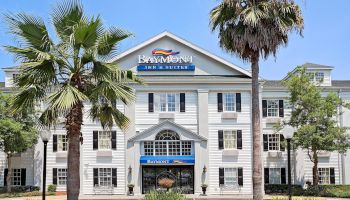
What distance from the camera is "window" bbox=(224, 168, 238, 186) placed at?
41.5m

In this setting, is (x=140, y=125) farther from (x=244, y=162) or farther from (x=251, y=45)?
(x=251, y=45)

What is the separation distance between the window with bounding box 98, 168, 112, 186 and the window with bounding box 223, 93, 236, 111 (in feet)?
37.9

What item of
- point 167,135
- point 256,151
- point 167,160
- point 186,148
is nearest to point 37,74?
point 256,151

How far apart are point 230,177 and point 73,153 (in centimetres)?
2609

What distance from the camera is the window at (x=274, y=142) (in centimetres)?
4366

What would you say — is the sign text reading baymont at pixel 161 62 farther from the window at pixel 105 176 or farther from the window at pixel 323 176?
the window at pixel 323 176

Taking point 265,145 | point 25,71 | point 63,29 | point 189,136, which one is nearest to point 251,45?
point 63,29

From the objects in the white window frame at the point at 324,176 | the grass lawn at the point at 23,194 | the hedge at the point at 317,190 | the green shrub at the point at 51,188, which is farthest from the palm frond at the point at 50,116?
the white window frame at the point at 324,176

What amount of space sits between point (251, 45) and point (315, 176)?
2159cm

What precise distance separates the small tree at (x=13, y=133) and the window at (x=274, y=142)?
67.8 ft

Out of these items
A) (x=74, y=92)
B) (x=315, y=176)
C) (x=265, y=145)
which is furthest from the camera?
(x=265, y=145)

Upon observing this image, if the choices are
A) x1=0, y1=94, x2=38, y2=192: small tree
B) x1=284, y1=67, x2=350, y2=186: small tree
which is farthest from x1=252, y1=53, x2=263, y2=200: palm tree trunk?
x1=0, y1=94, x2=38, y2=192: small tree

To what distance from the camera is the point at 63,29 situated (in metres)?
18.0

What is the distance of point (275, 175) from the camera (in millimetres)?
43438
